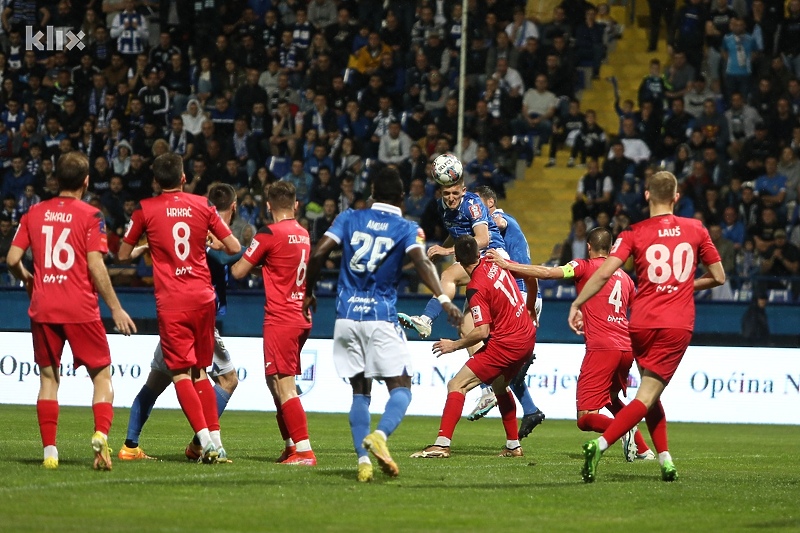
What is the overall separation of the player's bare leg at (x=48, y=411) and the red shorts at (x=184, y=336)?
0.82 metres

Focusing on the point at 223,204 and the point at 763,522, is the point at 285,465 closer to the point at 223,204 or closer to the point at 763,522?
the point at 223,204

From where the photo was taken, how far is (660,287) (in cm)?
924

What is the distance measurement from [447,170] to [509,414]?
240cm

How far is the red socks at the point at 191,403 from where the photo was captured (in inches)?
367

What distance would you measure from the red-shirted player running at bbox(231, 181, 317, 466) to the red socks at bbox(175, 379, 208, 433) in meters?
0.74

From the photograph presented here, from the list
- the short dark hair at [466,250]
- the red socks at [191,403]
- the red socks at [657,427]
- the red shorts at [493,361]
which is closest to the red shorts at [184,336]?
the red socks at [191,403]

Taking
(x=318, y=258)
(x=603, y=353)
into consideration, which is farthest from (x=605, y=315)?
(x=318, y=258)

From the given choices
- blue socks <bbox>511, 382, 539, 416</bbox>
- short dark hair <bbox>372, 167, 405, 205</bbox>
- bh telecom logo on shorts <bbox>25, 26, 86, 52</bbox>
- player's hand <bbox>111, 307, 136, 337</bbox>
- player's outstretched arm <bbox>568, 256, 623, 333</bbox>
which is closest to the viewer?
player's hand <bbox>111, 307, 136, 337</bbox>

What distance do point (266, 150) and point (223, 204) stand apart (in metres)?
13.9

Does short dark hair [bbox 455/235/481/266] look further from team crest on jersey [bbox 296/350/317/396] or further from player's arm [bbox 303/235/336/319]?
team crest on jersey [bbox 296/350/317/396]

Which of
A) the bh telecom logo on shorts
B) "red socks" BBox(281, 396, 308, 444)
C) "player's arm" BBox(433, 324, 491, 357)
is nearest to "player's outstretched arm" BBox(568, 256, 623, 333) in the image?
"player's arm" BBox(433, 324, 491, 357)

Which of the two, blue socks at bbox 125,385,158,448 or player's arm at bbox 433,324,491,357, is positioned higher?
player's arm at bbox 433,324,491,357

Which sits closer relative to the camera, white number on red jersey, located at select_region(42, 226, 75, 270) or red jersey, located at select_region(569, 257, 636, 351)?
white number on red jersey, located at select_region(42, 226, 75, 270)

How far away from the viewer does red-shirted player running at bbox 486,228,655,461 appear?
440 inches
